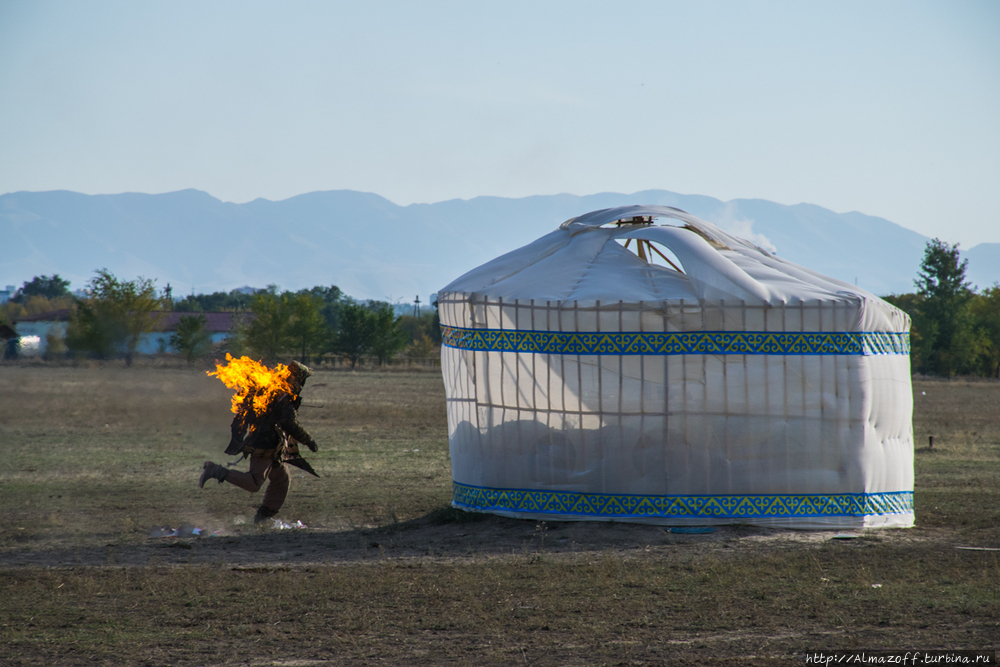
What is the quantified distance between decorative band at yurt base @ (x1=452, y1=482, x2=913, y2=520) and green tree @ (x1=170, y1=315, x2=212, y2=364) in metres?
3.64

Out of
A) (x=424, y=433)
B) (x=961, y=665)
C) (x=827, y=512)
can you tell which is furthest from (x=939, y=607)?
(x=424, y=433)

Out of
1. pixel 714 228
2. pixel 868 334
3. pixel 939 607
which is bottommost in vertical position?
pixel 939 607

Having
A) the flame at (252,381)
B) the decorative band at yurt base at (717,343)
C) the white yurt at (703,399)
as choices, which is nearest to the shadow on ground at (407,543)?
the white yurt at (703,399)

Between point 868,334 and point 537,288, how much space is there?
270 centimetres

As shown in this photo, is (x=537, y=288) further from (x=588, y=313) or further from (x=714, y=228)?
(x=714, y=228)

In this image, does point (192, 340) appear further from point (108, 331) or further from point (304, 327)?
point (304, 327)

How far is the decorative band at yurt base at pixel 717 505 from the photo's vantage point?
7504 millimetres

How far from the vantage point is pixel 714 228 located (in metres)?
8.90

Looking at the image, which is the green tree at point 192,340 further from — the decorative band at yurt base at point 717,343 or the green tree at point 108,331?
the decorative band at yurt base at point 717,343

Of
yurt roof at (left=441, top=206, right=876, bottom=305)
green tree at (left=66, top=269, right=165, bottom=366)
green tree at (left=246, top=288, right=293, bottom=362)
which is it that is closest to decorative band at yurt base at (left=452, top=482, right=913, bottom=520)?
yurt roof at (left=441, top=206, right=876, bottom=305)

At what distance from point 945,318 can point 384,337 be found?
2430 cm

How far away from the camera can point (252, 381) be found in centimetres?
764

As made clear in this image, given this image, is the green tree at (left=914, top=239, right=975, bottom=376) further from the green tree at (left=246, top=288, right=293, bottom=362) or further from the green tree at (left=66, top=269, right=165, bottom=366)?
the green tree at (left=66, top=269, right=165, bottom=366)

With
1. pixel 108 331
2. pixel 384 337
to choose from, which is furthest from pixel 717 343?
pixel 384 337
